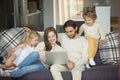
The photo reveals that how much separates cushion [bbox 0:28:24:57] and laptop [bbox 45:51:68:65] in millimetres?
556

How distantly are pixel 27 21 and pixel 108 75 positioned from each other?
12.3 feet

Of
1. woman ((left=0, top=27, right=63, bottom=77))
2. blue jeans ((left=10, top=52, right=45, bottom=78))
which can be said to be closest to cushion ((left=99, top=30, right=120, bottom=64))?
woman ((left=0, top=27, right=63, bottom=77))

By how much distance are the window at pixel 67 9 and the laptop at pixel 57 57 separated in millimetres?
4046

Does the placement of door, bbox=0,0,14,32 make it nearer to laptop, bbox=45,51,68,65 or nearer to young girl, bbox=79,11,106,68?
young girl, bbox=79,11,106,68

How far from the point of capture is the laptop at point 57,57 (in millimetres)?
2767

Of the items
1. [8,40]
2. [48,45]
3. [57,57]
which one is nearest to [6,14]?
[8,40]

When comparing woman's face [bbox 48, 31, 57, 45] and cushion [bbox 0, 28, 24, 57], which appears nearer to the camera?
woman's face [bbox 48, 31, 57, 45]

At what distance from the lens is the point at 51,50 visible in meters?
2.96

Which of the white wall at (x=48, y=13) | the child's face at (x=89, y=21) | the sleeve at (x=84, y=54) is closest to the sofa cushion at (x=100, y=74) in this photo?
the sleeve at (x=84, y=54)

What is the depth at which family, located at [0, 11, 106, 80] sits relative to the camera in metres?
2.81

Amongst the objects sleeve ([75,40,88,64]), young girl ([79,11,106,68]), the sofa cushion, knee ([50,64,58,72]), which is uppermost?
young girl ([79,11,106,68])

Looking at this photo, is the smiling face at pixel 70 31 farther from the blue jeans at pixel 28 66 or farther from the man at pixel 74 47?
the blue jeans at pixel 28 66

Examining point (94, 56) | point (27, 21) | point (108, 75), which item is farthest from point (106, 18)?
point (108, 75)

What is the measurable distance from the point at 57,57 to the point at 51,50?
18 centimetres
